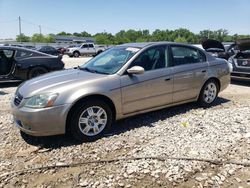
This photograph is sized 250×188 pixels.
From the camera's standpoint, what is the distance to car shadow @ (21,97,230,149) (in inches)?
180

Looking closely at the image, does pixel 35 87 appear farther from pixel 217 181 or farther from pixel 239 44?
pixel 239 44

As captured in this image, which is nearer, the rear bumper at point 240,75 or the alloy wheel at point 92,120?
the alloy wheel at point 92,120

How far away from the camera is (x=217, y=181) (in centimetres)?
347

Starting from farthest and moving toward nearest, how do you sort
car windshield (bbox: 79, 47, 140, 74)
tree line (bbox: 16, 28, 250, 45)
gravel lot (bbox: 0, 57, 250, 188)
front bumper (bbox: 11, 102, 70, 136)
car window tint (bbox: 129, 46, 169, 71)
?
tree line (bbox: 16, 28, 250, 45), car window tint (bbox: 129, 46, 169, 71), car windshield (bbox: 79, 47, 140, 74), front bumper (bbox: 11, 102, 70, 136), gravel lot (bbox: 0, 57, 250, 188)

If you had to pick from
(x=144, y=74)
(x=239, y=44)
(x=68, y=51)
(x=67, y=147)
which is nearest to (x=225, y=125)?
(x=144, y=74)

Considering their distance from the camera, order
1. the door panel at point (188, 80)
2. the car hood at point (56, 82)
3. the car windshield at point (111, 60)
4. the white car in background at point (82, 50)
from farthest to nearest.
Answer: the white car in background at point (82, 50) < the door panel at point (188, 80) < the car windshield at point (111, 60) < the car hood at point (56, 82)

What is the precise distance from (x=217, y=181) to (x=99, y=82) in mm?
2314

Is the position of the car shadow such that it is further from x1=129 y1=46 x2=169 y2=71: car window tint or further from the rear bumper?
the rear bumper

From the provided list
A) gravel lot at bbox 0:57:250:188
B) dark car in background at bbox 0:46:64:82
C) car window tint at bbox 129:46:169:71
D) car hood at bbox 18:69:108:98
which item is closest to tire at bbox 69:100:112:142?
gravel lot at bbox 0:57:250:188

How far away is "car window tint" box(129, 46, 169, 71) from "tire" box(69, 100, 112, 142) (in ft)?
3.22

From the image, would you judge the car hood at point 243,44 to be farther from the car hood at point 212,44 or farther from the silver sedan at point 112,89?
the silver sedan at point 112,89

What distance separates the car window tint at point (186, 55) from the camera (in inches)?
232

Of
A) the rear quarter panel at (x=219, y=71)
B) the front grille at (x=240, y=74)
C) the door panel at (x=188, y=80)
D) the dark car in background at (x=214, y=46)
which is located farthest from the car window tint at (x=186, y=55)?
the dark car in background at (x=214, y=46)

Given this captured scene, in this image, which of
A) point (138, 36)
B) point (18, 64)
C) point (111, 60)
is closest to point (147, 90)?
point (111, 60)
